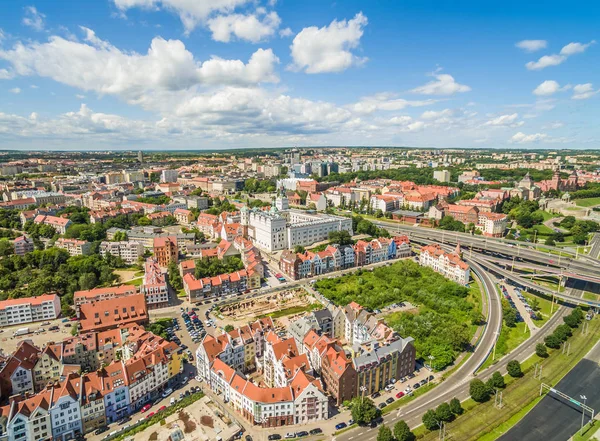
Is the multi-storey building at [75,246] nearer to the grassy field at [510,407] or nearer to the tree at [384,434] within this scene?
the tree at [384,434]

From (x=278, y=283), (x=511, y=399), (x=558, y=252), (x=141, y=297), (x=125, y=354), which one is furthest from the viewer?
(x=558, y=252)

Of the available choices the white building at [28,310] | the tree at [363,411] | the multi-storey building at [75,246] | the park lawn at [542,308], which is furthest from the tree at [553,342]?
the multi-storey building at [75,246]

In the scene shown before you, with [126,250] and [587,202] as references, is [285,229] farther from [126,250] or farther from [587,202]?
[587,202]

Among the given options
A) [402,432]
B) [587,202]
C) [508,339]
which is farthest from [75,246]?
[587,202]

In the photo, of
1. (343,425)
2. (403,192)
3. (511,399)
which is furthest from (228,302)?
(403,192)

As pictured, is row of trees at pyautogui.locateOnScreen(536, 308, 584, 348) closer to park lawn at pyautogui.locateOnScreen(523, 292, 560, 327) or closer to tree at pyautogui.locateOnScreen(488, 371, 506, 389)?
park lawn at pyautogui.locateOnScreen(523, 292, 560, 327)

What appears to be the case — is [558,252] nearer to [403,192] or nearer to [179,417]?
[403,192]

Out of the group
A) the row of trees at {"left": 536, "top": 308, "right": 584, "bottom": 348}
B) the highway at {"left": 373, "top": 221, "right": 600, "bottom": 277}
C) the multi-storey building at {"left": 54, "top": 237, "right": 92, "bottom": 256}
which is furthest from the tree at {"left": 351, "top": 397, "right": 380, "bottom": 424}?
the multi-storey building at {"left": 54, "top": 237, "right": 92, "bottom": 256}
